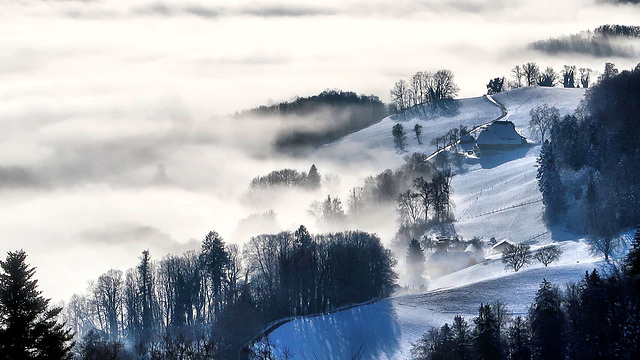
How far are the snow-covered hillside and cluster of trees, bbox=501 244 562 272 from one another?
3.53 ft

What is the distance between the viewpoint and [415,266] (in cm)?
9469

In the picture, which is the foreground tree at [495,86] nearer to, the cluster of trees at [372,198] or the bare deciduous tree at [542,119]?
the bare deciduous tree at [542,119]

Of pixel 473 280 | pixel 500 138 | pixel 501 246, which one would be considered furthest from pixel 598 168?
pixel 500 138

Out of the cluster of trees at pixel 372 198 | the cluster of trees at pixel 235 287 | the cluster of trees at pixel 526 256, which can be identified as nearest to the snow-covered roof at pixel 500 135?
the cluster of trees at pixel 372 198

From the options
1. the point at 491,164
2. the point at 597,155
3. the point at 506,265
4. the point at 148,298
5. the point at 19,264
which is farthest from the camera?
the point at 491,164

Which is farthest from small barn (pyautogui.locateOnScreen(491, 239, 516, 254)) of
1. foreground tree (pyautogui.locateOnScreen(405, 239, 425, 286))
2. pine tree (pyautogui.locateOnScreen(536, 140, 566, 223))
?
foreground tree (pyautogui.locateOnScreen(405, 239, 425, 286))

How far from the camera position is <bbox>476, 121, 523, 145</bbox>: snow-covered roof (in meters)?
136

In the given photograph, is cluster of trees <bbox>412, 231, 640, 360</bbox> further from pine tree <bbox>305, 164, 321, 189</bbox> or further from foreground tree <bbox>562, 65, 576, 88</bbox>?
foreground tree <bbox>562, 65, 576, 88</bbox>

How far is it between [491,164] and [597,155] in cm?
3362

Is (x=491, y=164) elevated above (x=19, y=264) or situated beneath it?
elevated above

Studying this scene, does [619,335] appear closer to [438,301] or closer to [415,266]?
[438,301]

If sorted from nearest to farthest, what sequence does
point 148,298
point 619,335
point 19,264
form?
point 19,264
point 619,335
point 148,298

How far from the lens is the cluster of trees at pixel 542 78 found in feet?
601

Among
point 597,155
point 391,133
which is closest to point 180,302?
point 597,155
